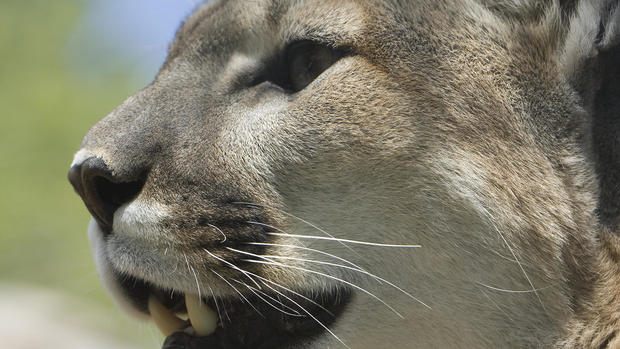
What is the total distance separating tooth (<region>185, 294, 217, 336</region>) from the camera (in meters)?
3.29

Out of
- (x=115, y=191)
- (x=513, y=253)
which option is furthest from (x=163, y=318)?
(x=513, y=253)

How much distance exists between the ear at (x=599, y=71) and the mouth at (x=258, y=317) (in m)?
1.20

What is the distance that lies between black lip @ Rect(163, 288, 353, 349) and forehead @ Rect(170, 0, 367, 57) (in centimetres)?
110

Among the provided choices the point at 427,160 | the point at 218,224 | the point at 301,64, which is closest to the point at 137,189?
the point at 218,224

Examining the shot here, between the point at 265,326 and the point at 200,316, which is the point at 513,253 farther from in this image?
the point at 200,316

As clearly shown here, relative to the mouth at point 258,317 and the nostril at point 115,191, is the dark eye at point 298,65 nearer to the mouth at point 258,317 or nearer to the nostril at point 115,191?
the nostril at point 115,191

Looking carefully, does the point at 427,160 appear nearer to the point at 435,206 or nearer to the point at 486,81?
the point at 435,206

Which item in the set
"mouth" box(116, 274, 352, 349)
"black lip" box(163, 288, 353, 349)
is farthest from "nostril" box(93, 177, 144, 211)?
"black lip" box(163, 288, 353, 349)

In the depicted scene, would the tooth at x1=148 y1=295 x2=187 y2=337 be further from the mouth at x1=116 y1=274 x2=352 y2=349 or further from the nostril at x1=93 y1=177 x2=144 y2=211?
the nostril at x1=93 y1=177 x2=144 y2=211

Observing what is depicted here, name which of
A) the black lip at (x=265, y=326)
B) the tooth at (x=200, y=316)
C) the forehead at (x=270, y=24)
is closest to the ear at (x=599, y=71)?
the forehead at (x=270, y=24)

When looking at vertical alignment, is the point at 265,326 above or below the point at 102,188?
below

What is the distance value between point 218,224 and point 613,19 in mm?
1829

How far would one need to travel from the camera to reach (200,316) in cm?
330

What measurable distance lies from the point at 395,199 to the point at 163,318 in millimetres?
1158
